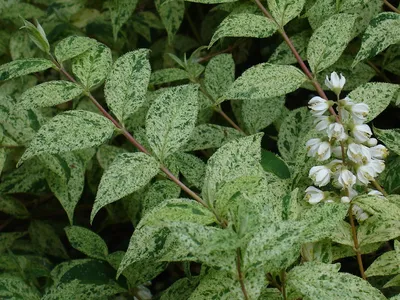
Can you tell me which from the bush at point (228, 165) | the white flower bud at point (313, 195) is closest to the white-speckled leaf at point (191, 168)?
the bush at point (228, 165)

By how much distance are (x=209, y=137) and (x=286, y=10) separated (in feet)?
1.06

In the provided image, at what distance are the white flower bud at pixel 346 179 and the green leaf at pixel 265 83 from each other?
8.7 inches

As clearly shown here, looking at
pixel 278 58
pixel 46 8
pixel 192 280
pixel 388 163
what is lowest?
pixel 388 163

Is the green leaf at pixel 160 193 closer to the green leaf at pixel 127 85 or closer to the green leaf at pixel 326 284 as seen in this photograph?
the green leaf at pixel 127 85

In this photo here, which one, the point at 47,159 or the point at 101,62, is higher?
the point at 101,62

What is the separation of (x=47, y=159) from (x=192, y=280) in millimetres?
425

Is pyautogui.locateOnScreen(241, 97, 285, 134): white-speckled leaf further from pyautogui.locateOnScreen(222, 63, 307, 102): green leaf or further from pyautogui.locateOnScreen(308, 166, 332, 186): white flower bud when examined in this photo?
pyautogui.locateOnScreen(308, 166, 332, 186): white flower bud

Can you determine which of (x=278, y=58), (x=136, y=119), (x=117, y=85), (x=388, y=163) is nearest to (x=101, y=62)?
(x=117, y=85)

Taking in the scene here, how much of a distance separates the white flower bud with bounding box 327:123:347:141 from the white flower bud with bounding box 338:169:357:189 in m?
0.06

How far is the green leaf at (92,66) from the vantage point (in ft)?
4.13

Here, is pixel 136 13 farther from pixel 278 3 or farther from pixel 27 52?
pixel 278 3

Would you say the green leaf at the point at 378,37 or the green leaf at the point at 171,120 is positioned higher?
the green leaf at the point at 171,120

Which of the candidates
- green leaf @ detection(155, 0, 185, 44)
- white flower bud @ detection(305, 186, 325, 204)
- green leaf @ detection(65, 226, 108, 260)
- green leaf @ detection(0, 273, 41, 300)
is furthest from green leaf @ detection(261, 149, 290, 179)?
green leaf @ detection(155, 0, 185, 44)

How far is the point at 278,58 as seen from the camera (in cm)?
157
